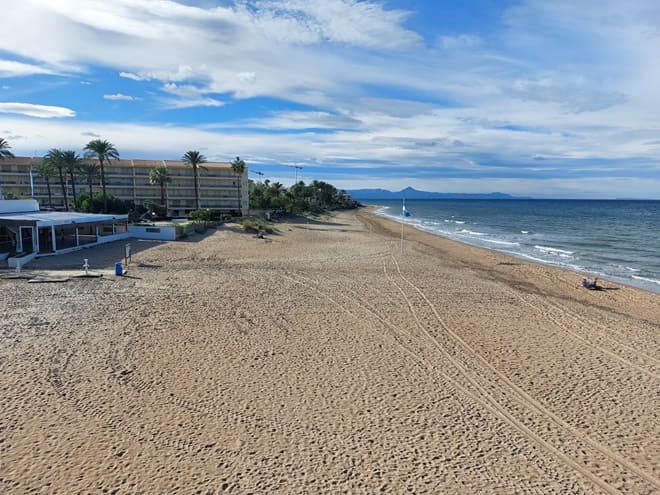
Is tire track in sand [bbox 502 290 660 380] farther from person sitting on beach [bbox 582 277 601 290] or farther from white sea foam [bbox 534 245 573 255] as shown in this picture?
white sea foam [bbox 534 245 573 255]

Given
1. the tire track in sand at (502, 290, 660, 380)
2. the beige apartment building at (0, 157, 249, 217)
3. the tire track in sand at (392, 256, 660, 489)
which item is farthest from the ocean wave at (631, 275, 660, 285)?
the beige apartment building at (0, 157, 249, 217)

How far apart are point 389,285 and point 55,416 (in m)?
14.2

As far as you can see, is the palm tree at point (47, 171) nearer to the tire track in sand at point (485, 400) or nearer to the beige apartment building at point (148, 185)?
the beige apartment building at point (148, 185)

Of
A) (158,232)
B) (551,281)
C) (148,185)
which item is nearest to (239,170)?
(148,185)

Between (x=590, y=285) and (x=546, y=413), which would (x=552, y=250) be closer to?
(x=590, y=285)

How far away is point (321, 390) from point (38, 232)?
2393 cm

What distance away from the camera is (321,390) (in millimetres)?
9453

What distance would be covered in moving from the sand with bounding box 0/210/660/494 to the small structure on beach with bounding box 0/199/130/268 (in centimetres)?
752

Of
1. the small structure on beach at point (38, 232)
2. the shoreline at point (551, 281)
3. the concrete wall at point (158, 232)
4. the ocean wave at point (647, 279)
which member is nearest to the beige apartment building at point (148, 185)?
the small structure on beach at point (38, 232)

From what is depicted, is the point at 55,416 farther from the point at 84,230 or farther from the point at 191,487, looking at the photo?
the point at 84,230

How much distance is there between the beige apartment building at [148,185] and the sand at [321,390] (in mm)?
45495

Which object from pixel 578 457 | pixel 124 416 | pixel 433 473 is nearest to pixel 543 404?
pixel 578 457

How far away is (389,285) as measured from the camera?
19625 millimetres

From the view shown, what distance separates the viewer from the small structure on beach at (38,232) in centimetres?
2364
